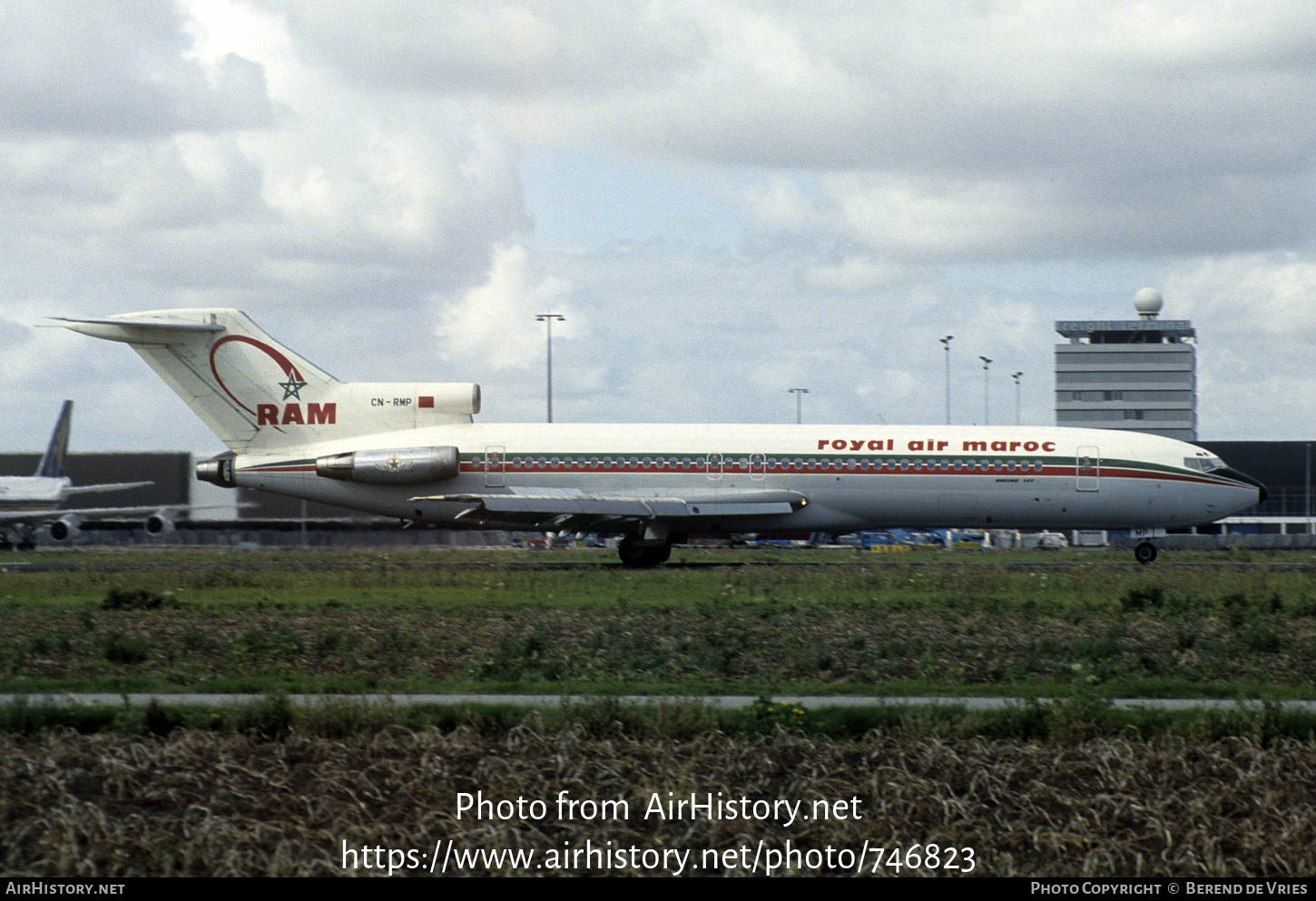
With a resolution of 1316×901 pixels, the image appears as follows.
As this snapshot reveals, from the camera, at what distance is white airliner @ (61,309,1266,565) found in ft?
120

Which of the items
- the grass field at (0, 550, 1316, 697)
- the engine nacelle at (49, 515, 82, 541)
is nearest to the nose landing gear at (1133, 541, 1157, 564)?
the grass field at (0, 550, 1316, 697)

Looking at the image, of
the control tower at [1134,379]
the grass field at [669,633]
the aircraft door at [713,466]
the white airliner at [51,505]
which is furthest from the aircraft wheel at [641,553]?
the control tower at [1134,379]

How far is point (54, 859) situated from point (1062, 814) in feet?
24.6

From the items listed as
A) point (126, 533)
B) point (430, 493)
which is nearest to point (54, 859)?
point (430, 493)

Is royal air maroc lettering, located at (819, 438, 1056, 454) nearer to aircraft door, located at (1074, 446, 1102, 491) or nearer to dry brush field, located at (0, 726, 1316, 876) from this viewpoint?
aircraft door, located at (1074, 446, 1102, 491)

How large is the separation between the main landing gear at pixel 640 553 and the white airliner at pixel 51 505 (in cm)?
2499

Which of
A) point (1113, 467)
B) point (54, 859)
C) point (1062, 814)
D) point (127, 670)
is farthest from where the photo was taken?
point (1113, 467)

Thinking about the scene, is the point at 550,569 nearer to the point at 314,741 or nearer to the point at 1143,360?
the point at 314,741

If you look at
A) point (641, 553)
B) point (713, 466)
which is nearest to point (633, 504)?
point (641, 553)

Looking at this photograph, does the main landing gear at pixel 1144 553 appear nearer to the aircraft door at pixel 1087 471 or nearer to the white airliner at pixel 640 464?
the white airliner at pixel 640 464

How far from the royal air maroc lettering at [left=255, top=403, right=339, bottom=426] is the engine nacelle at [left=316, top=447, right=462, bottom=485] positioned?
168 cm

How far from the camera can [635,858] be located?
935 cm

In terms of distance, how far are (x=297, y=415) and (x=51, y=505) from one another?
95.2 feet

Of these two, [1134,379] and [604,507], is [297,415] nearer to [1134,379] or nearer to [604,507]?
[604,507]
